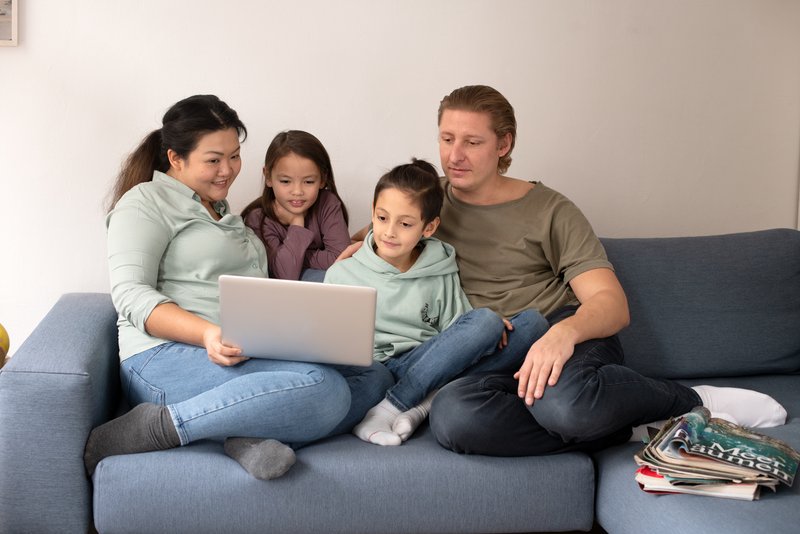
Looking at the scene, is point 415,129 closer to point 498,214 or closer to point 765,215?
point 498,214

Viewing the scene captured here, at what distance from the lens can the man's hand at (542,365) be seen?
2006 mm

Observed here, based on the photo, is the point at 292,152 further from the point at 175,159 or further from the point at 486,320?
Result: the point at 486,320

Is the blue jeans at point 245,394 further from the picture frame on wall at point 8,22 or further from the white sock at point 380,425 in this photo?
the picture frame on wall at point 8,22

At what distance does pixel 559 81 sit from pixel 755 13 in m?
0.73

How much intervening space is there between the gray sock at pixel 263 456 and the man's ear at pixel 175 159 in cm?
76

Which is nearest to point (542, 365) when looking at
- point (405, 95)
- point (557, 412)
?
point (557, 412)

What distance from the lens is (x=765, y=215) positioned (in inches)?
126

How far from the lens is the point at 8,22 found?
2.59 metres

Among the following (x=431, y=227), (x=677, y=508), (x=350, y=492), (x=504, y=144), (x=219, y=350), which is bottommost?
(x=350, y=492)

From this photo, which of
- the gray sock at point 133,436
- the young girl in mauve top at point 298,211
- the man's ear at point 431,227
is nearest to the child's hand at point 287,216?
the young girl in mauve top at point 298,211

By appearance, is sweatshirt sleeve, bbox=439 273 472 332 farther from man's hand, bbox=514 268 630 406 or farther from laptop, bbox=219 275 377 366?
laptop, bbox=219 275 377 366

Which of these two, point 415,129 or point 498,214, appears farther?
point 415,129

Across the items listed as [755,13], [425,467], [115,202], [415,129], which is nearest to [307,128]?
[415,129]

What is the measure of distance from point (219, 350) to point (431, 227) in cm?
68
